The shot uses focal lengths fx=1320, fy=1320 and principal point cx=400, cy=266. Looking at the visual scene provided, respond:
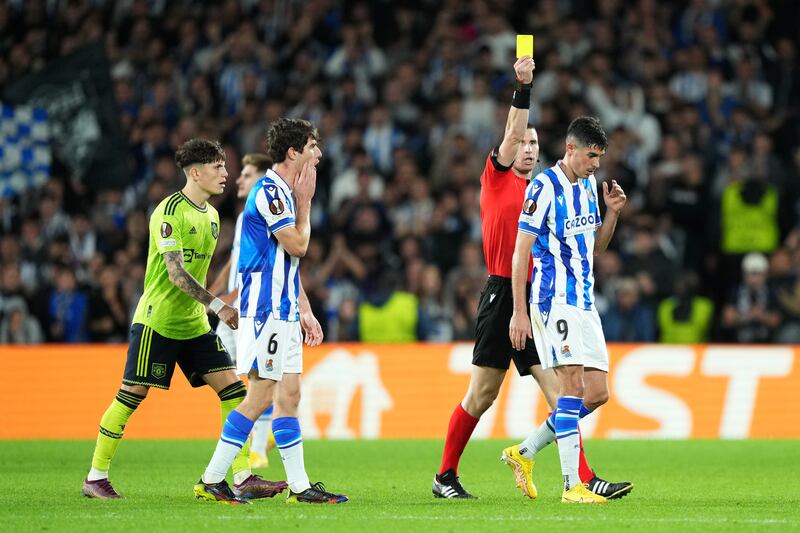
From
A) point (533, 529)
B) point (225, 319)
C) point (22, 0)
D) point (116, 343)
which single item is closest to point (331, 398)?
point (116, 343)

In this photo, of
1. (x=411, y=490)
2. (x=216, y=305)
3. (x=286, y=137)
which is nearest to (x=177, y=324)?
(x=216, y=305)

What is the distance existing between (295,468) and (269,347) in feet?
2.56

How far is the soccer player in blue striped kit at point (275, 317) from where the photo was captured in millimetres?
8094

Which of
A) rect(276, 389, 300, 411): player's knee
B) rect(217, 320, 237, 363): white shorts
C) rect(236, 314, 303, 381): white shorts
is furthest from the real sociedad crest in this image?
rect(217, 320, 237, 363): white shorts

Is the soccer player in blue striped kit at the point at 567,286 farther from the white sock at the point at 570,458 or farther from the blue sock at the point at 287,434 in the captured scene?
the blue sock at the point at 287,434

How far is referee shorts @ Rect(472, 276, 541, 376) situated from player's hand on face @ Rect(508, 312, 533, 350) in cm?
46

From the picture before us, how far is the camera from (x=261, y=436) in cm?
1112

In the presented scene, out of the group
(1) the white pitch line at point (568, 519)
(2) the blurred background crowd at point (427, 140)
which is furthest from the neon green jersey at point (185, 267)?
(2) the blurred background crowd at point (427, 140)

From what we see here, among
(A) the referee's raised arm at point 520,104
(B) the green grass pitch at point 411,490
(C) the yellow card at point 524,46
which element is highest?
(C) the yellow card at point 524,46

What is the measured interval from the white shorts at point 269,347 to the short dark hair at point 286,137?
1056mm

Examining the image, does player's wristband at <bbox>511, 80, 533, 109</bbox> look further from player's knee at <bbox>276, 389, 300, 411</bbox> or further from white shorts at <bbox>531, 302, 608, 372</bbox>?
player's knee at <bbox>276, 389, 300, 411</bbox>

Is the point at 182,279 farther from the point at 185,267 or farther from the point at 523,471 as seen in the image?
the point at 523,471

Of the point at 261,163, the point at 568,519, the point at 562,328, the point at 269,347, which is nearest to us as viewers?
the point at 568,519

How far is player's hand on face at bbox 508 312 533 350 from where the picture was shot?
8.28 meters
